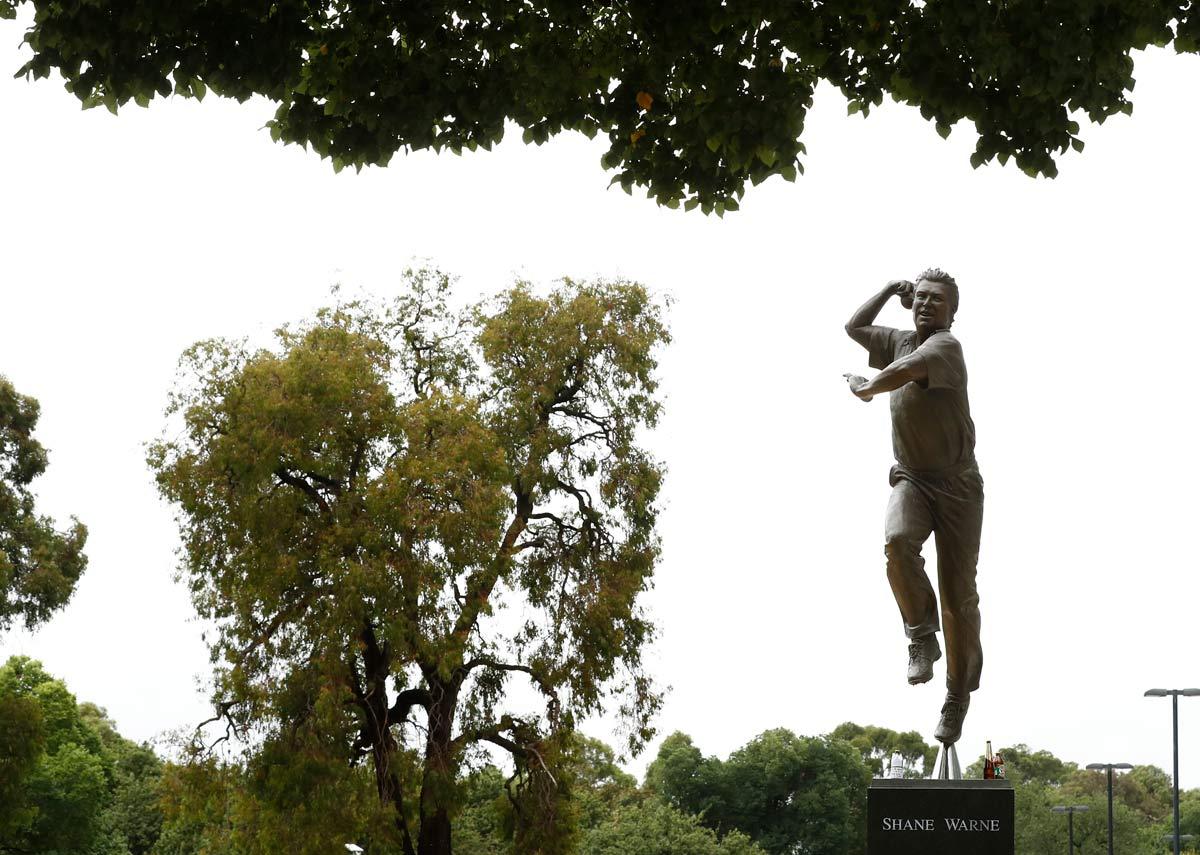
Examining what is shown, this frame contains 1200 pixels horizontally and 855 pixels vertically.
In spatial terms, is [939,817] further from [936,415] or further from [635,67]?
[635,67]

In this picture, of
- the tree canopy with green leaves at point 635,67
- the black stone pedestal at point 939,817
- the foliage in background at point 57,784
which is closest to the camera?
the tree canopy with green leaves at point 635,67

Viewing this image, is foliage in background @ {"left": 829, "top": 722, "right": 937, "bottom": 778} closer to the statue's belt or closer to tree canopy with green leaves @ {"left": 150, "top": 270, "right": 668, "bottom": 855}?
tree canopy with green leaves @ {"left": 150, "top": 270, "right": 668, "bottom": 855}

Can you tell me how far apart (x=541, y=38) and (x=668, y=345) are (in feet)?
73.6

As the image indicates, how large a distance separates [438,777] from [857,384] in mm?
17229

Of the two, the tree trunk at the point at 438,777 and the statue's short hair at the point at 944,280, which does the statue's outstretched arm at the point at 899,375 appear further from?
the tree trunk at the point at 438,777

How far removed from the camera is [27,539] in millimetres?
35906

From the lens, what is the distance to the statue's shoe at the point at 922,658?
34.3ft

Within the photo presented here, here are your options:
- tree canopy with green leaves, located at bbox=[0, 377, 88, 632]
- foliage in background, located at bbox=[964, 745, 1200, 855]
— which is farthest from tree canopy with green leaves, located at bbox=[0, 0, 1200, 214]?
foliage in background, located at bbox=[964, 745, 1200, 855]

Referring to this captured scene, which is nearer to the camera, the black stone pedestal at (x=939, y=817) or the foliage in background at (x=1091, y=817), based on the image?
the black stone pedestal at (x=939, y=817)

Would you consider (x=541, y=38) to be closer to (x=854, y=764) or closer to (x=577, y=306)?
(x=577, y=306)

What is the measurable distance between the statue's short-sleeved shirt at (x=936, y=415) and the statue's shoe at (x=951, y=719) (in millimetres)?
1510

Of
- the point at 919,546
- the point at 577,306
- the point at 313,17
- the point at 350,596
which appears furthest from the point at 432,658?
the point at 313,17

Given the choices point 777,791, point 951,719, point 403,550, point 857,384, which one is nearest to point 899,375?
point 857,384

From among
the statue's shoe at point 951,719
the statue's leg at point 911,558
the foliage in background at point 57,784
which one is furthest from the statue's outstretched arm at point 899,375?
the foliage in background at point 57,784
